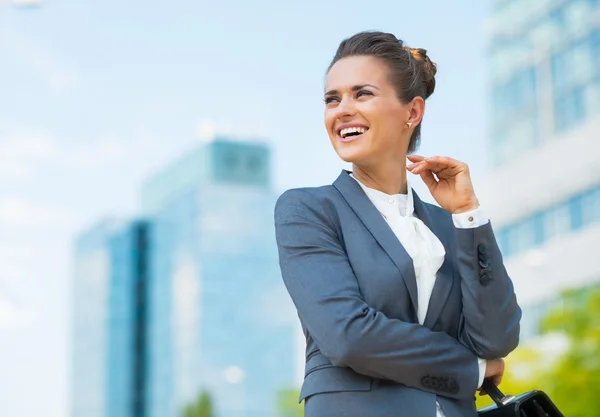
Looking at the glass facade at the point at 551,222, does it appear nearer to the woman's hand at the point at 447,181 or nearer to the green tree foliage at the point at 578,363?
the green tree foliage at the point at 578,363

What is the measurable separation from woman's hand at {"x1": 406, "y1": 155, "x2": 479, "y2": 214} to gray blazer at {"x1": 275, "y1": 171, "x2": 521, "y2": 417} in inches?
2.8

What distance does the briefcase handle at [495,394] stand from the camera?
2.49 metres

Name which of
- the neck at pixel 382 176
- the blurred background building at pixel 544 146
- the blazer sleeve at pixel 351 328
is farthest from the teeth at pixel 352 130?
the blurred background building at pixel 544 146

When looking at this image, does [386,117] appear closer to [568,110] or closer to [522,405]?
[522,405]

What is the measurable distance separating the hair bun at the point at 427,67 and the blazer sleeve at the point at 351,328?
469mm

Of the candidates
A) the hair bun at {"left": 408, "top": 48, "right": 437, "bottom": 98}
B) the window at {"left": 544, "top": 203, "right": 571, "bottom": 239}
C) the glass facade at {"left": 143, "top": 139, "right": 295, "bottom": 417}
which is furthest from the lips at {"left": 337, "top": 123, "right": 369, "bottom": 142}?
the glass facade at {"left": 143, "top": 139, "right": 295, "bottom": 417}

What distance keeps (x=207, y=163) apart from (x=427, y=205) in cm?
5879

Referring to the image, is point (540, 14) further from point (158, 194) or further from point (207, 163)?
point (158, 194)

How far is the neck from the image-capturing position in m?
2.70

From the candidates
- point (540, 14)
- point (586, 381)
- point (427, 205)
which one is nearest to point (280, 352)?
point (540, 14)

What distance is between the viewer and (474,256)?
252 centimetres

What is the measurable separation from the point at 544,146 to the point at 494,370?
3162 cm

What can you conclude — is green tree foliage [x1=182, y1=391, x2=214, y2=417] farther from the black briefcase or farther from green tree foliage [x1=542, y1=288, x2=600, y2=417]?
the black briefcase

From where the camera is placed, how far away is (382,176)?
2707 mm
